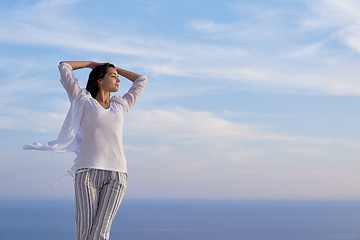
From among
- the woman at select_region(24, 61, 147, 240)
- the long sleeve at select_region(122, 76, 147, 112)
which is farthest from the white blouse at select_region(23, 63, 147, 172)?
the long sleeve at select_region(122, 76, 147, 112)

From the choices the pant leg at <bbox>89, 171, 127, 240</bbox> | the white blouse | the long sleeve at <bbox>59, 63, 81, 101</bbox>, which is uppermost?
the long sleeve at <bbox>59, 63, 81, 101</bbox>

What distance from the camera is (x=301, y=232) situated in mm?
77875

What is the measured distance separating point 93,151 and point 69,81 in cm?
47

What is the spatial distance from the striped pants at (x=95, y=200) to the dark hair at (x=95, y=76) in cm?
53

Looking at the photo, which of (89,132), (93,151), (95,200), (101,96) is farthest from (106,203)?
(101,96)

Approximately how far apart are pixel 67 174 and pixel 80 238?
385 mm

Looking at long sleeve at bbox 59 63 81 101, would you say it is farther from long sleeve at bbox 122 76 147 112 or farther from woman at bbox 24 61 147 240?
long sleeve at bbox 122 76 147 112

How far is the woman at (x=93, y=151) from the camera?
9.73ft

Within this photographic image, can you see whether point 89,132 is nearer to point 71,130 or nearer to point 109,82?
point 71,130

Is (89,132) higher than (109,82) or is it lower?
lower

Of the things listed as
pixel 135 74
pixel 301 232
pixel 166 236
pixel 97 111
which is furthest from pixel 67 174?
pixel 301 232

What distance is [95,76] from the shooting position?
320cm

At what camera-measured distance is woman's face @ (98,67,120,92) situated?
3.18m

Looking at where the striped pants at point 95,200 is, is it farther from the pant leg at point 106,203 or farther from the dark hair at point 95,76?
the dark hair at point 95,76
